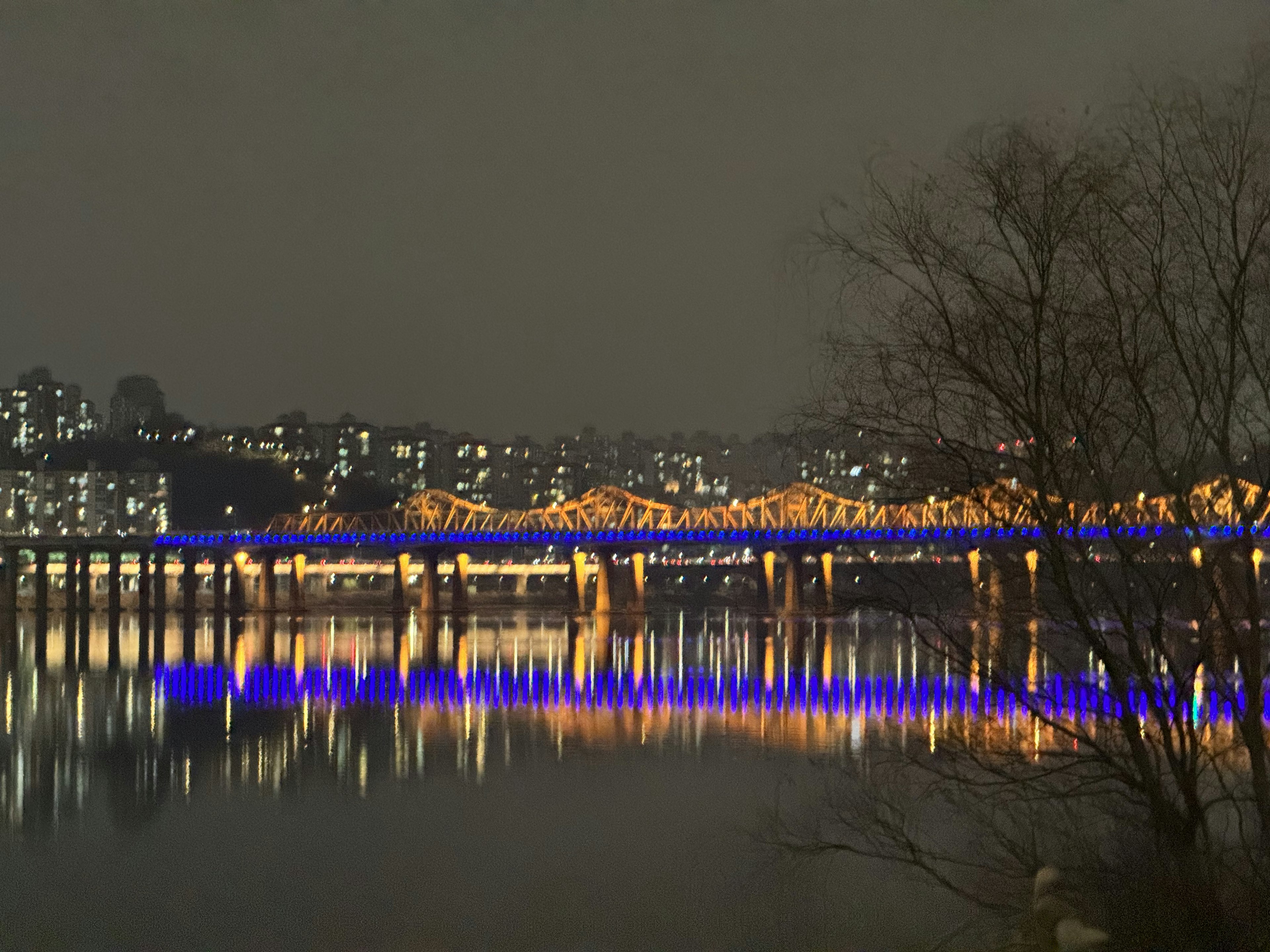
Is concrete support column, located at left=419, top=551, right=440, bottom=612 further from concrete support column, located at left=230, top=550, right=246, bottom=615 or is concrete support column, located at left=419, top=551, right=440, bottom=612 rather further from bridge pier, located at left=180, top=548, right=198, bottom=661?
bridge pier, located at left=180, top=548, right=198, bottom=661

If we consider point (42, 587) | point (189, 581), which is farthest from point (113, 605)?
point (189, 581)

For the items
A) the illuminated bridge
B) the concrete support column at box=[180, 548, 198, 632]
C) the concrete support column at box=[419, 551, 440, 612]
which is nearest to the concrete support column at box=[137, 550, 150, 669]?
the illuminated bridge

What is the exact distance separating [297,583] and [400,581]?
9.56 m

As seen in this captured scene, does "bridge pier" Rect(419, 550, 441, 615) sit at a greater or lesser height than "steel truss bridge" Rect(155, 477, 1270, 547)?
lesser

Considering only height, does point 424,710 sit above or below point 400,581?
below

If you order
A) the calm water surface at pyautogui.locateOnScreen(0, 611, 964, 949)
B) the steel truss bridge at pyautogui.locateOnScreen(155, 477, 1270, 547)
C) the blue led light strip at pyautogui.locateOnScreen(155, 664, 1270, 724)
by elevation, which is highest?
the steel truss bridge at pyautogui.locateOnScreen(155, 477, 1270, 547)

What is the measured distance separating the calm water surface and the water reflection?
20 centimetres

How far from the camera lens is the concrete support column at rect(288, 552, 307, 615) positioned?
153625 mm

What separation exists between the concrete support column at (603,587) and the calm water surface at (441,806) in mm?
71394

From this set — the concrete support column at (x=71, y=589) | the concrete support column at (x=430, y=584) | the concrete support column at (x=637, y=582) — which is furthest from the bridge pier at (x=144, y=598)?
the concrete support column at (x=637, y=582)

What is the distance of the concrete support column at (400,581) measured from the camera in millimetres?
155250

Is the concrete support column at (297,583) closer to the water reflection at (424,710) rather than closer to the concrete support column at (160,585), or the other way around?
the concrete support column at (160,585)

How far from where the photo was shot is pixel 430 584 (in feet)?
511

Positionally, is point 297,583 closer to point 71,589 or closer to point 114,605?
point 114,605
